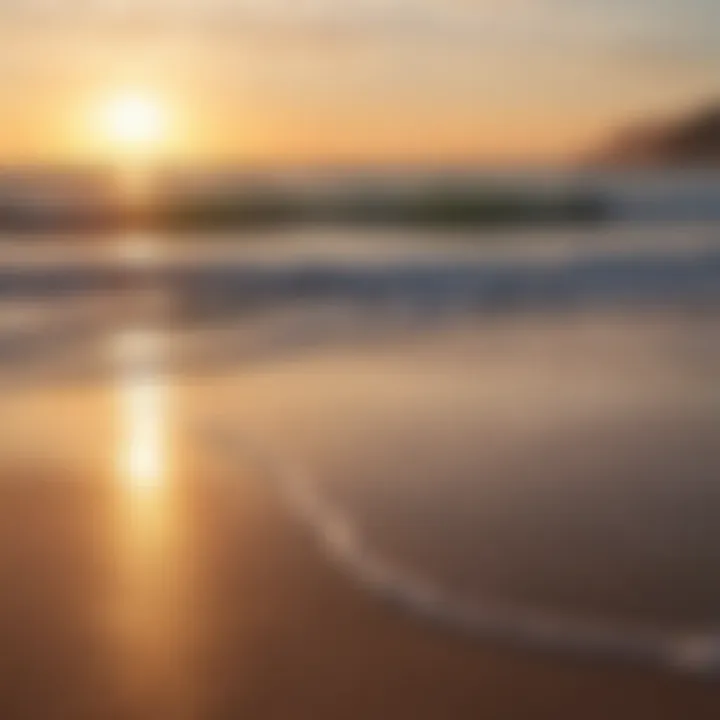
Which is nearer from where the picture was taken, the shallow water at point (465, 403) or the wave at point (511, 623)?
the wave at point (511, 623)

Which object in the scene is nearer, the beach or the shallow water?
the beach

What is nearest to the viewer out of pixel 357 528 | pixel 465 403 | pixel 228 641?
pixel 228 641

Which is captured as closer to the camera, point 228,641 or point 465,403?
point 228,641

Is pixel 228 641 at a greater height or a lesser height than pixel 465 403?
lesser

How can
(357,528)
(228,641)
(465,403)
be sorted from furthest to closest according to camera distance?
(465,403)
(357,528)
(228,641)

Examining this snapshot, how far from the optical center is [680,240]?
4.53 metres

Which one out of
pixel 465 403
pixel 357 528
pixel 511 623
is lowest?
pixel 511 623

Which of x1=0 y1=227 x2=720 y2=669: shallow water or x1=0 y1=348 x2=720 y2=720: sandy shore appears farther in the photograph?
x1=0 y1=227 x2=720 y2=669: shallow water

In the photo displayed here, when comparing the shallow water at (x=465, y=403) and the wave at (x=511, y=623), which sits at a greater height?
the shallow water at (x=465, y=403)

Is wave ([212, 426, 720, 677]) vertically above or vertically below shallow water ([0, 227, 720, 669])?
below

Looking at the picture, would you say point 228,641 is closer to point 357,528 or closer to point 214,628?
point 214,628

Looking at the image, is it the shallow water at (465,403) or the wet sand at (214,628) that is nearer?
the wet sand at (214,628)

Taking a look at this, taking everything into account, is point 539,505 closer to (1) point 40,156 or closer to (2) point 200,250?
(2) point 200,250

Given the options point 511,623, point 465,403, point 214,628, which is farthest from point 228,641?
point 465,403
